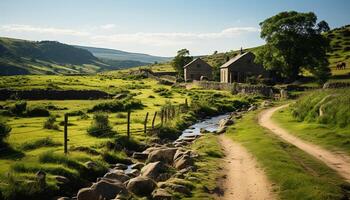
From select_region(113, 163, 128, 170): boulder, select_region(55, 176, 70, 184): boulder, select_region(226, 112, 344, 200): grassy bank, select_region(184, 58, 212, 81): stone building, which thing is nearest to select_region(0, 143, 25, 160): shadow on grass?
select_region(55, 176, 70, 184): boulder

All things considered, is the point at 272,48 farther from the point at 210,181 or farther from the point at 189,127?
the point at 210,181

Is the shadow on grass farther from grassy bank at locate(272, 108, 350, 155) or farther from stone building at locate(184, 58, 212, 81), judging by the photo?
stone building at locate(184, 58, 212, 81)

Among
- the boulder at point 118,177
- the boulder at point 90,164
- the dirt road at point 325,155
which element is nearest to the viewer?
the boulder at point 118,177

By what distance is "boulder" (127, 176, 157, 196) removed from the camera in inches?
707

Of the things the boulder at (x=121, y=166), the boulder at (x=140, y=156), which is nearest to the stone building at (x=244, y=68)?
the boulder at (x=140, y=156)

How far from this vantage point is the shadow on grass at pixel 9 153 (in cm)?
2586

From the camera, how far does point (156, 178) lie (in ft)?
67.9

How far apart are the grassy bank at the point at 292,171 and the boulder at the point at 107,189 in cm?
783

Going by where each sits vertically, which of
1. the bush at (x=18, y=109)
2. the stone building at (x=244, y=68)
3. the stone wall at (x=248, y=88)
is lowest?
the bush at (x=18, y=109)

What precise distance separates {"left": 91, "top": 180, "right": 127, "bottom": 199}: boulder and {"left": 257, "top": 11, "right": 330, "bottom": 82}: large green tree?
237 ft

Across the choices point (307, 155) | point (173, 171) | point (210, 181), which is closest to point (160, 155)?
point (173, 171)

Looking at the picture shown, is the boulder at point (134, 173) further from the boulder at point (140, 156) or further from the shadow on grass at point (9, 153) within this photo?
the shadow on grass at point (9, 153)

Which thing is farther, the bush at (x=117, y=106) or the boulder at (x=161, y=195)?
the bush at (x=117, y=106)

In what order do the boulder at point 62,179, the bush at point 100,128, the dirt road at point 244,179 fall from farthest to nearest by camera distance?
the bush at point 100,128 → the boulder at point 62,179 → the dirt road at point 244,179
